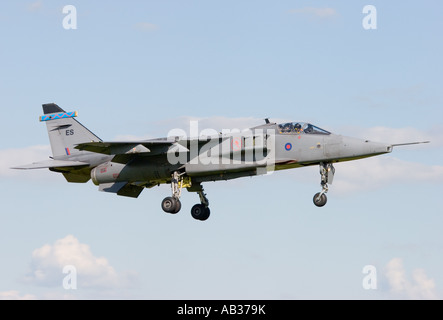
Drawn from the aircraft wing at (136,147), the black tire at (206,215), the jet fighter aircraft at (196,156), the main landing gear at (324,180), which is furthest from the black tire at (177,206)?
the main landing gear at (324,180)

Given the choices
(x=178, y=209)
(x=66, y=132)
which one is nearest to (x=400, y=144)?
(x=178, y=209)

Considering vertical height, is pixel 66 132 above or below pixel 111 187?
above

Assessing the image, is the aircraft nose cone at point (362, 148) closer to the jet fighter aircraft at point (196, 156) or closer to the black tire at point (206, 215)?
the jet fighter aircraft at point (196, 156)

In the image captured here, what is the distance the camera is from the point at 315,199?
3262 centimetres

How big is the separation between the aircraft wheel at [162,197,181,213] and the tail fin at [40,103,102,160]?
507 centimetres

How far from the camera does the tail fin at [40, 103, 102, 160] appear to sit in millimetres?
37531

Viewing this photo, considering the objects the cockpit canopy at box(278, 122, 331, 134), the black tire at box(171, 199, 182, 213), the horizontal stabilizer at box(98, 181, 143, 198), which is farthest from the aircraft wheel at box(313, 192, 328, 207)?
the horizontal stabilizer at box(98, 181, 143, 198)

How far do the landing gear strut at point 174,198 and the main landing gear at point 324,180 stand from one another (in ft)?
18.3

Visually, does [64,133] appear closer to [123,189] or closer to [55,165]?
[55,165]

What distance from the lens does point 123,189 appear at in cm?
3656

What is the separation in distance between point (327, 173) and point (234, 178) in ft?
12.5

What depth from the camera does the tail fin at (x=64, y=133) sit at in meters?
37.5

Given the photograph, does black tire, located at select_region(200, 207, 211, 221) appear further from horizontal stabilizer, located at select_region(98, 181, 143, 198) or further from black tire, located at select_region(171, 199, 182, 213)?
horizontal stabilizer, located at select_region(98, 181, 143, 198)

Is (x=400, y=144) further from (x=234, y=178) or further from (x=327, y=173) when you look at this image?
(x=234, y=178)
